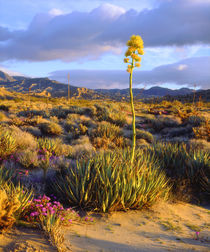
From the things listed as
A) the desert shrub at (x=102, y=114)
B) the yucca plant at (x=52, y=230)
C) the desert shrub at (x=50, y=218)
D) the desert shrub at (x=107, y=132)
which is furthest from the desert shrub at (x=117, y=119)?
the yucca plant at (x=52, y=230)

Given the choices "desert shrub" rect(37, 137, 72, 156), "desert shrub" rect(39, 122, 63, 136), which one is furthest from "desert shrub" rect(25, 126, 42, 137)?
"desert shrub" rect(37, 137, 72, 156)

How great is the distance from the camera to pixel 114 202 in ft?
13.8

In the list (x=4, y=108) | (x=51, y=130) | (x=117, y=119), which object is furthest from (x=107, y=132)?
(x=4, y=108)

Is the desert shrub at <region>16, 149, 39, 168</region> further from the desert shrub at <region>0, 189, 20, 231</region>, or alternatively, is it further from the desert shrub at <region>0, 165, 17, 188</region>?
the desert shrub at <region>0, 189, 20, 231</region>

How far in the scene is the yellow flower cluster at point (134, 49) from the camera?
4.01m

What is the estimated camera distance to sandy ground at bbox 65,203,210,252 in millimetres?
3223

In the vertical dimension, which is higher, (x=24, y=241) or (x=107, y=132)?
(x=107, y=132)

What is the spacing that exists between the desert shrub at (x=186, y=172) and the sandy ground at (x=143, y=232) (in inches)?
43.0

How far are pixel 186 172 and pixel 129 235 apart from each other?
3304mm

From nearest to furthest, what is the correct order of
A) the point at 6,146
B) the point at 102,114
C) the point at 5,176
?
the point at 5,176 < the point at 6,146 < the point at 102,114

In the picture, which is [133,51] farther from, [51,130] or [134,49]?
[51,130]

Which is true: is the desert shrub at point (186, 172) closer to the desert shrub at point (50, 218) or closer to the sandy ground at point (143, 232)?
the sandy ground at point (143, 232)

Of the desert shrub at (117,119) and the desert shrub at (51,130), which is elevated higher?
the desert shrub at (117,119)

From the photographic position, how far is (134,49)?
4059 millimetres
